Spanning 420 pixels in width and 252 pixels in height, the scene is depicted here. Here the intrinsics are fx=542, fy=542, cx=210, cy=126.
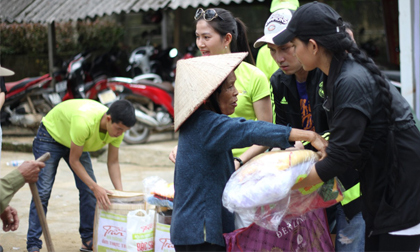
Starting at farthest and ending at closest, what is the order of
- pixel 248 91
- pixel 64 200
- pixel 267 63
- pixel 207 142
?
pixel 64 200 < pixel 267 63 < pixel 248 91 < pixel 207 142

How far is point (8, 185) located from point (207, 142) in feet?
4.25

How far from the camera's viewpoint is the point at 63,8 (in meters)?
11.1

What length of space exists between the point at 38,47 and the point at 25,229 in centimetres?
888

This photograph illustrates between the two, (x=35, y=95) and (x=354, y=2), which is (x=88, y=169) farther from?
(x=354, y=2)

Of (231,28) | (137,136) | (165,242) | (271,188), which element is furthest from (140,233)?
(137,136)

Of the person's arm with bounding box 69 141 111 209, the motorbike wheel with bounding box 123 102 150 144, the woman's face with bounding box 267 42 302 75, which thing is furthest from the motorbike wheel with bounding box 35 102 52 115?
the woman's face with bounding box 267 42 302 75

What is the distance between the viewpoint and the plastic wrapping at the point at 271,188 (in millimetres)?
2258

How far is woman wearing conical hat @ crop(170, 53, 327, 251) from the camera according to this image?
2.33 m

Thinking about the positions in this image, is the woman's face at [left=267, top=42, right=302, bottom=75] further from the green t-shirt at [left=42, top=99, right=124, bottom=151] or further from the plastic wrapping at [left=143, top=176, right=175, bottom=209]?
the green t-shirt at [left=42, top=99, right=124, bottom=151]

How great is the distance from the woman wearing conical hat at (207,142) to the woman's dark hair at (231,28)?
34.4 inches

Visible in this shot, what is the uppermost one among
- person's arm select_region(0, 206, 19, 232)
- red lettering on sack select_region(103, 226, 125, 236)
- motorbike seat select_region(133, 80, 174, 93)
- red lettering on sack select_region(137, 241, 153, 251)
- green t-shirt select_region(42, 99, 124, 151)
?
green t-shirt select_region(42, 99, 124, 151)

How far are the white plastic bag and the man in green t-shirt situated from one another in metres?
0.30

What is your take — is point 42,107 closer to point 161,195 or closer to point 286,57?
point 161,195

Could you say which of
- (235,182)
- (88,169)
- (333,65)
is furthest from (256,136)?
(88,169)
